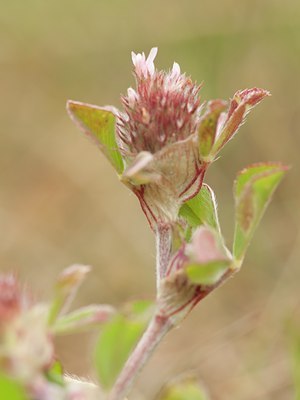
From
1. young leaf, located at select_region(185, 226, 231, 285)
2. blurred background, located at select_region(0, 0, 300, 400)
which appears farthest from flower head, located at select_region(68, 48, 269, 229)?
blurred background, located at select_region(0, 0, 300, 400)

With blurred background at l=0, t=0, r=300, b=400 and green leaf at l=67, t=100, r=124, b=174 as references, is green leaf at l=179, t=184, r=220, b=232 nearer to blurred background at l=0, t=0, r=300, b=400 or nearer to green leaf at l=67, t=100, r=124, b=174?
green leaf at l=67, t=100, r=124, b=174

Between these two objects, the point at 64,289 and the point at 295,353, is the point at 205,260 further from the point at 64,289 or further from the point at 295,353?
the point at 295,353

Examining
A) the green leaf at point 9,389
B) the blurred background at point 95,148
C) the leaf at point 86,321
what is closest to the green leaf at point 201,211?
the leaf at point 86,321

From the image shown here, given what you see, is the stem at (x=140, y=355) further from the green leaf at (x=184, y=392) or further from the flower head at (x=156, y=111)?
the flower head at (x=156, y=111)

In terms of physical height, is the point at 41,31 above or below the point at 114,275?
above

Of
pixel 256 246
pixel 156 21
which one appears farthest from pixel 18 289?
pixel 156 21

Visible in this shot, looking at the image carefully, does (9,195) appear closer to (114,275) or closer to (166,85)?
(114,275)

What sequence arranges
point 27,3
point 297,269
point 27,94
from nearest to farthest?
point 297,269 < point 27,3 < point 27,94
